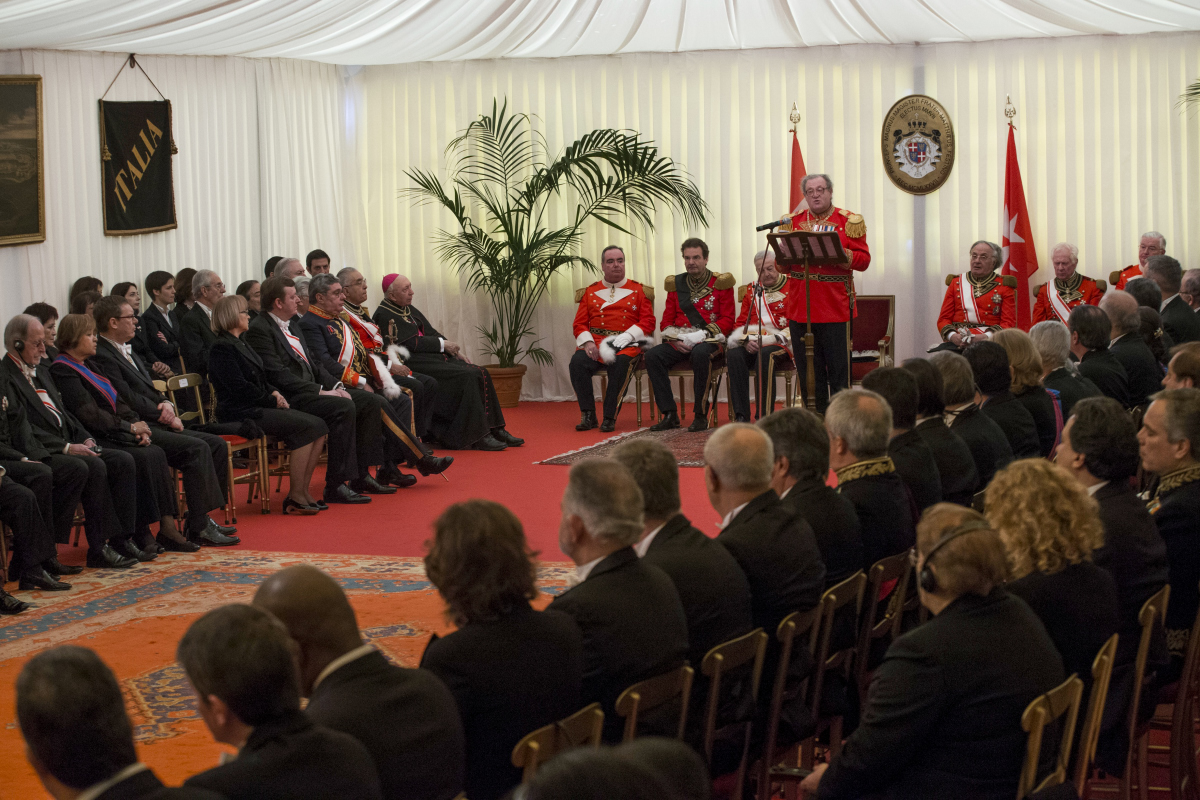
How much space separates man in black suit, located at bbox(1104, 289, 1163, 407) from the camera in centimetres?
600

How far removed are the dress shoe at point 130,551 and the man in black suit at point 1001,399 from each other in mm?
3941

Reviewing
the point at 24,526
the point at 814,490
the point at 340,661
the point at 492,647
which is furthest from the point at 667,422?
the point at 340,661

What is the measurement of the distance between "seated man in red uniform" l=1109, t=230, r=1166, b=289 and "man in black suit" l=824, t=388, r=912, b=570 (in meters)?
6.66

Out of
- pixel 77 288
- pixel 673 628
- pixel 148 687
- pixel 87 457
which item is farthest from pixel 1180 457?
pixel 77 288

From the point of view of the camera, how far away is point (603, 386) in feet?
34.4

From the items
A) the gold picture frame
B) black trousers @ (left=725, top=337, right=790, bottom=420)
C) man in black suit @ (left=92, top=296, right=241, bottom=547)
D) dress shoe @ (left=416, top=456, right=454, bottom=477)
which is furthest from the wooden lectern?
the gold picture frame

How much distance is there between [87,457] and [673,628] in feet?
13.9

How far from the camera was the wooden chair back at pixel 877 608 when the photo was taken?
329cm

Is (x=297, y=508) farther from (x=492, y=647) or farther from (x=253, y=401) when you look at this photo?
(x=492, y=647)

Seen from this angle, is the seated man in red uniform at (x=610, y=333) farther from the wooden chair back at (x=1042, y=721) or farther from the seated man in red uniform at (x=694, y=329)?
the wooden chair back at (x=1042, y=721)

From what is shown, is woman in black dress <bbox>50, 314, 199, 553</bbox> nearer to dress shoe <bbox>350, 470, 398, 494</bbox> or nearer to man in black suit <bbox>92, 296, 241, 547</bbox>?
man in black suit <bbox>92, 296, 241, 547</bbox>

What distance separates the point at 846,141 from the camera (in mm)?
11188

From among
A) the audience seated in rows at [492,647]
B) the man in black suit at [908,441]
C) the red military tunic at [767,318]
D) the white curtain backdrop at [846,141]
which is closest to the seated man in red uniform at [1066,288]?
the white curtain backdrop at [846,141]

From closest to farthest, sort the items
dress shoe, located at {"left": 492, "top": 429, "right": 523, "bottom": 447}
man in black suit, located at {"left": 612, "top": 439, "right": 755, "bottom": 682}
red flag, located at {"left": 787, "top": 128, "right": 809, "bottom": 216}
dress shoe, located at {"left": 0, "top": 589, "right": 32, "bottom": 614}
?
man in black suit, located at {"left": 612, "top": 439, "right": 755, "bottom": 682} → dress shoe, located at {"left": 0, "top": 589, "right": 32, "bottom": 614} → dress shoe, located at {"left": 492, "top": 429, "right": 523, "bottom": 447} → red flag, located at {"left": 787, "top": 128, "right": 809, "bottom": 216}
